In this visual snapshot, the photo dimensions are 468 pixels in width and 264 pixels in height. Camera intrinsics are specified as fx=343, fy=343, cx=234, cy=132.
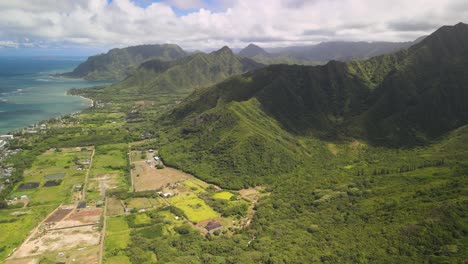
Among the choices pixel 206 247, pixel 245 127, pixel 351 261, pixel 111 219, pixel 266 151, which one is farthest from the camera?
pixel 245 127

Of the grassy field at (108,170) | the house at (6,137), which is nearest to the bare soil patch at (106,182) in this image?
the grassy field at (108,170)

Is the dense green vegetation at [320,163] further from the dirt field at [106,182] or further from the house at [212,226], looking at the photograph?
the dirt field at [106,182]

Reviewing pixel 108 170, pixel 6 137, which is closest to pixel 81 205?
pixel 108 170

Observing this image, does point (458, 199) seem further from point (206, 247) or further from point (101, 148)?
point (101, 148)

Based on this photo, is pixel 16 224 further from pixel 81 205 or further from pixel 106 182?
pixel 106 182

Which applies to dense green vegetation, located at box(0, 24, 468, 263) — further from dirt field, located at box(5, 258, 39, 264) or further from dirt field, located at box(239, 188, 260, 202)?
dirt field, located at box(5, 258, 39, 264)

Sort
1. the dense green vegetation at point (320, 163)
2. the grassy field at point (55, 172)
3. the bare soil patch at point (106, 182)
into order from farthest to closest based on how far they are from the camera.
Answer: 1. the bare soil patch at point (106, 182)
2. the grassy field at point (55, 172)
3. the dense green vegetation at point (320, 163)

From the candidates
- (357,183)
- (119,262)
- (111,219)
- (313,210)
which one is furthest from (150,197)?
(357,183)

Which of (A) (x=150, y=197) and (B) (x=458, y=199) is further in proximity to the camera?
(A) (x=150, y=197)
